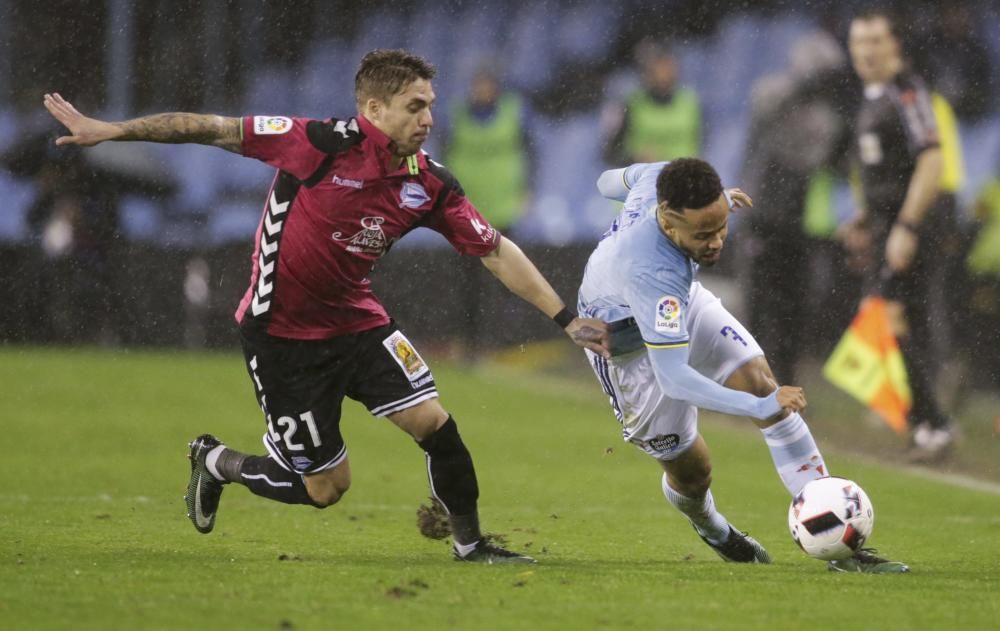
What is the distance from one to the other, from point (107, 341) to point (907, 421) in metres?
9.55

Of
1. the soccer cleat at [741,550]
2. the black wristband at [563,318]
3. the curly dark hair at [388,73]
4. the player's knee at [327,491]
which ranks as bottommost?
the soccer cleat at [741,550]

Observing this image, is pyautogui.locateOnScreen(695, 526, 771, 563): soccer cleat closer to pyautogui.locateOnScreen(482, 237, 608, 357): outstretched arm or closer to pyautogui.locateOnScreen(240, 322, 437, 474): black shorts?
pyautogui.locateOnScreen(482, 237, 608, 357): outstretched arm

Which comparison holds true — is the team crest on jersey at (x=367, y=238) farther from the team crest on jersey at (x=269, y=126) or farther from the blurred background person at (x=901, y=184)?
the blurred background person at (x=901, y=184)

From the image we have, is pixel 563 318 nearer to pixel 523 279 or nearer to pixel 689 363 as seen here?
pixel 523 279

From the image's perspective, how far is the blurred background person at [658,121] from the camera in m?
15.8

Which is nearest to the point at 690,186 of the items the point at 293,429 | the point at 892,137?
the point at 293,429

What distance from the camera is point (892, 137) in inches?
483

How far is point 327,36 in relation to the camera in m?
18.7

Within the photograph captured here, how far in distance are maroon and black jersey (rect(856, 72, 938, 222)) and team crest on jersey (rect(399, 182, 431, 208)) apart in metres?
6.55

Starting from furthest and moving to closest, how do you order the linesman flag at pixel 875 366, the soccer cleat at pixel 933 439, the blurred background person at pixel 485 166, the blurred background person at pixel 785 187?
the blurred background person at pixel 485 166
the blurred background person at pixel 785 187
the linesman flag at pixel 875 366
the soccer cleat at pixel 933 439

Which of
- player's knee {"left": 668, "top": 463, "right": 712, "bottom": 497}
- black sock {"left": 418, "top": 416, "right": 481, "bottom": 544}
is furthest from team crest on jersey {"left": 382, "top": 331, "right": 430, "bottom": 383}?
player's knee {"left": 668, "top": 463, "right": 712, "bottom": 497}

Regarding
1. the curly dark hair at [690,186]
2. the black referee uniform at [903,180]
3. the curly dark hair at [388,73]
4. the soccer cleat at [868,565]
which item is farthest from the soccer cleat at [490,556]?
the black referee uniform at [903,180]

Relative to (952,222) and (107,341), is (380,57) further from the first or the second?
(107,341)

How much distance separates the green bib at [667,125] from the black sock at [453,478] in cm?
965
